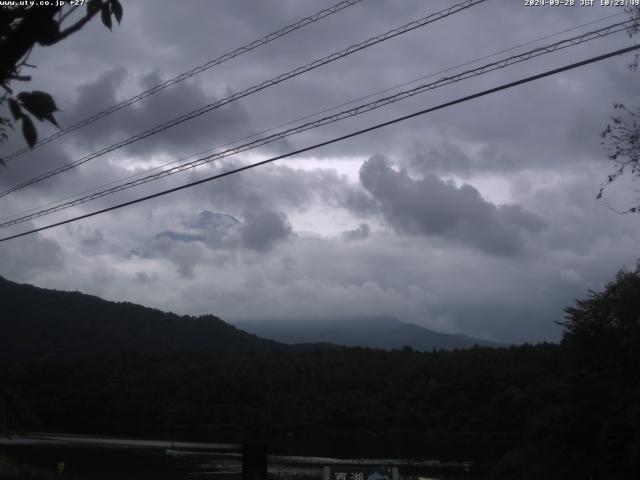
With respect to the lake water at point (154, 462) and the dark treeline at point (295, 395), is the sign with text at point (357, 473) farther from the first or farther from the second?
the dark treeline at point (295, 395)

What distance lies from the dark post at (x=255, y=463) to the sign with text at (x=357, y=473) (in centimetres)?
185

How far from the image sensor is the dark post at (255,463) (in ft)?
39.0

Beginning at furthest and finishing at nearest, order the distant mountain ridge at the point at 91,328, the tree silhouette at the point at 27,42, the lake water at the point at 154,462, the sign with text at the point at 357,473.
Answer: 1. the distant mountain ridge at the point at 91,328
2. the lake water at the point at 154,462
3. the sign with text at the point at 357,473
4. the tree silhouette at the point at 27,42

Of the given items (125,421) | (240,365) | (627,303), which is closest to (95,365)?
(125,421)

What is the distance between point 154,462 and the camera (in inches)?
1870

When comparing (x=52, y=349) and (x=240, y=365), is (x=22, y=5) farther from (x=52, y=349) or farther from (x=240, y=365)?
(x=52, y=349)

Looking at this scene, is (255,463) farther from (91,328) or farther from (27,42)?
(91,328)

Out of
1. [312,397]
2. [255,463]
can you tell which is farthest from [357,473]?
[312,397]

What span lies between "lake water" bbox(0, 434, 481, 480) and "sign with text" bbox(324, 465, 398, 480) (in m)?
24.1

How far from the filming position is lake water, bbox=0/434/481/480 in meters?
38.5

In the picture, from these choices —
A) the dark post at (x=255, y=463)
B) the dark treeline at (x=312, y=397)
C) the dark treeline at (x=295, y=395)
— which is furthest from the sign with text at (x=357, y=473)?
the dark treeline at (x=295, y=395)

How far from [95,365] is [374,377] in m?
36.0

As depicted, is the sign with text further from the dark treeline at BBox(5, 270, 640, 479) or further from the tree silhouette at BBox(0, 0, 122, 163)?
the dark treeline at BBox(5, 270, 640, 479)

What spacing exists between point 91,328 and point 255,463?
4791 inches
